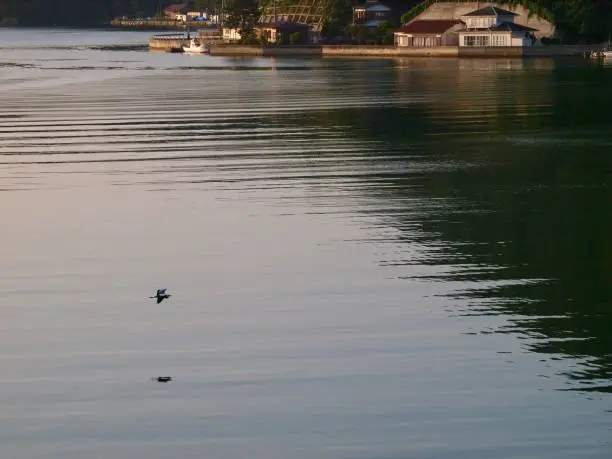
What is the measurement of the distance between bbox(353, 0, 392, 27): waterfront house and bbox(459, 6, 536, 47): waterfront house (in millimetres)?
18634

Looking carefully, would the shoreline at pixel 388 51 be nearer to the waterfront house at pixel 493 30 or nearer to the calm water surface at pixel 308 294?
the waterfront house at pixel 493 30

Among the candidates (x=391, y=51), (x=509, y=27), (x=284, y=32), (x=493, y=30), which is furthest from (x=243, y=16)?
(x=509, y=27)

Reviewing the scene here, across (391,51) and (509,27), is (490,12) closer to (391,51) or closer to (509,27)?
(509,27)

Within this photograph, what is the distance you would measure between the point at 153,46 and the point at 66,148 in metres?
118

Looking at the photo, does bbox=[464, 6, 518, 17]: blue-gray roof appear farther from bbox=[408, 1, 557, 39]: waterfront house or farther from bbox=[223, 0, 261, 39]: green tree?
bbox=[223, 0, 261, 39]: green tree

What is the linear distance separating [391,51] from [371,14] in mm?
17558

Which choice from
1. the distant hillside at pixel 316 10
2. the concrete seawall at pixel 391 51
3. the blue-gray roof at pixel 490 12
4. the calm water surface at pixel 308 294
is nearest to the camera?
the calm water surface at pixel 308 294

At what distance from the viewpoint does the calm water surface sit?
14.6 metres

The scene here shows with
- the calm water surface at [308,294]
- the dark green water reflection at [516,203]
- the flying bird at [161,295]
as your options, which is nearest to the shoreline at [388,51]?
the dark green water reflection at [516,203]

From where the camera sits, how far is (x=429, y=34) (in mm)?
124188

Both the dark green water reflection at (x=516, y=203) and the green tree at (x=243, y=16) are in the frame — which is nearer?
the dark green water reflection at (x=516, y=203)

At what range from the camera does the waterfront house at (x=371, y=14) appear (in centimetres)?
14025

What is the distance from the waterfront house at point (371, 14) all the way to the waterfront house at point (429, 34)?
11.4 meters

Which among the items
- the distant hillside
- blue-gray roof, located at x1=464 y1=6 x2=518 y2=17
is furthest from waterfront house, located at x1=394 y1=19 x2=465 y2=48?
the distant hillside
